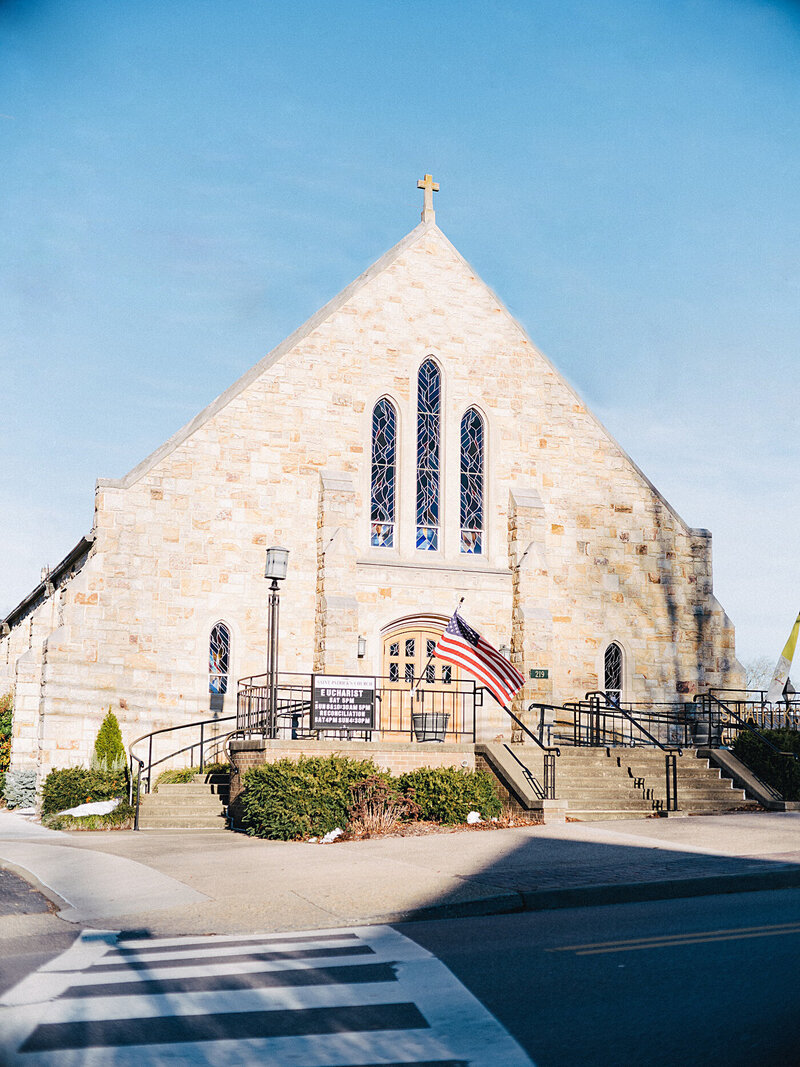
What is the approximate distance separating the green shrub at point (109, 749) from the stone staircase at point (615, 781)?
23.1 ft

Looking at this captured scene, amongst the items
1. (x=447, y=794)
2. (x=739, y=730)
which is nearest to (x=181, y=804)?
(x=447, y=794)

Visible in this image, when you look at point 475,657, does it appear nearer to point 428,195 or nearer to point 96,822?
point 96,822

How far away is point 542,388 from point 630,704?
7557mm

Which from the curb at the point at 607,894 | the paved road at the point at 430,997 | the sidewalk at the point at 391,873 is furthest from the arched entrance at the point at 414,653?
the paved road at the point at 430,997

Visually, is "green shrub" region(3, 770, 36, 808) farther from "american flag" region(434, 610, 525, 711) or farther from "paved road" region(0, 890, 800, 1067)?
"paved road" region(0, 890, 800, 1067)

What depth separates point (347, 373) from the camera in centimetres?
2461

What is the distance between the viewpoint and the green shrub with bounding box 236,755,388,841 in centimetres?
1605

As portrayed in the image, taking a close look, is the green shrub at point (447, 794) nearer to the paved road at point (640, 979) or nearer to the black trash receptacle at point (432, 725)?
the black trash receptacle at point (432, 725)

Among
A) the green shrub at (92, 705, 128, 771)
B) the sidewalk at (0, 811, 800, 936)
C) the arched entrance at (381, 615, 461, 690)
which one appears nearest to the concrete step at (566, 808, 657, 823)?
the sidewalk at (0, 811, 800, 936)

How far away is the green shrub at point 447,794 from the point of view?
16.8 metres

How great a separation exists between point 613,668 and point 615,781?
648 cm

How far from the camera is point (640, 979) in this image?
6938 mm

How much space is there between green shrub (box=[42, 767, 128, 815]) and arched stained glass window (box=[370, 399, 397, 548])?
7.43 meters

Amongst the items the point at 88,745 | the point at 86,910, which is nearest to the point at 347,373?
the point at 88,745
